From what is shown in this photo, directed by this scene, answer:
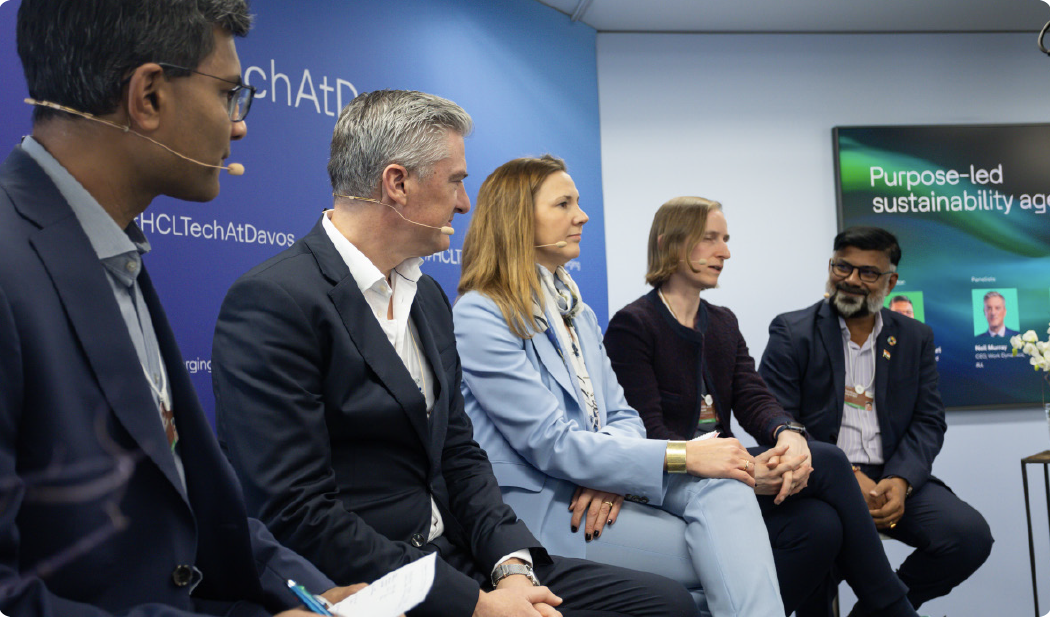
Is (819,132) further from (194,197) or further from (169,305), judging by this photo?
(194,197)

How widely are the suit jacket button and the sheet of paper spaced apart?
0.20 m

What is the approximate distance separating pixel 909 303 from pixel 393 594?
4.46 meters

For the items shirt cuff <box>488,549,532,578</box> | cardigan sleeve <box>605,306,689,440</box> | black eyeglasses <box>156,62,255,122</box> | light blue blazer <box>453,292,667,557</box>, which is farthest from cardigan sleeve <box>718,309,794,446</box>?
black eyeglasses <box>156,62,255,122</box>

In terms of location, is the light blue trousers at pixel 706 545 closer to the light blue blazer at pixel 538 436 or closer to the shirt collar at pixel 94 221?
the light blue blazer at pixel 538 436

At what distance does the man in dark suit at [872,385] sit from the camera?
3.39 metres

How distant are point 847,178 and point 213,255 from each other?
149 inches

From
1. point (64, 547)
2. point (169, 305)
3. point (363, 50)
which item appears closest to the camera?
point (64, 547)

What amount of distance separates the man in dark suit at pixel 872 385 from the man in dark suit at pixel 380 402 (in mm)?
1950

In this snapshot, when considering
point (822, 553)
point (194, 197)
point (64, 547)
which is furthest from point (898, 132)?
point (64, 547)

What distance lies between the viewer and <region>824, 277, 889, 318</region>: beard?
3723mm

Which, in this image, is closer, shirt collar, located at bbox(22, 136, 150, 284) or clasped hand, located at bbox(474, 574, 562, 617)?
shirt collar, located at bbox(22, 136, 150, 284)

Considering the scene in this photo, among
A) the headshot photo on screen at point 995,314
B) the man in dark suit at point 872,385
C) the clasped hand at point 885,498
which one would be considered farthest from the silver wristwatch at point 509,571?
the headshot photo on screen at point 995,314

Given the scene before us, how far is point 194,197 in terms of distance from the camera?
1.26 metres

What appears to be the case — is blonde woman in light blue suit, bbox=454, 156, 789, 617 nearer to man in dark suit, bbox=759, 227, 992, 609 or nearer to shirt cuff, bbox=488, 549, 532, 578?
shirt cuff, bbox=488, 549, 532, 578
